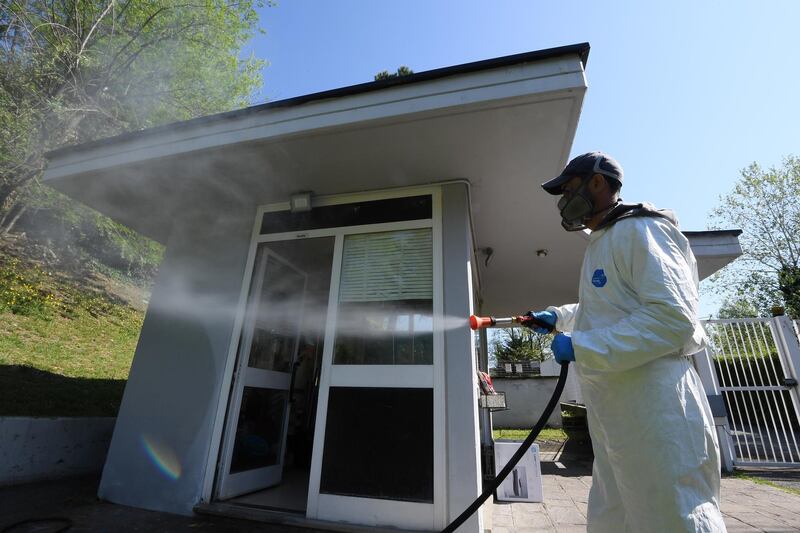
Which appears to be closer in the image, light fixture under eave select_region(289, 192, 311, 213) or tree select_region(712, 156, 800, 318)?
light fixture under eave select_region(289, 192, 311, 213)

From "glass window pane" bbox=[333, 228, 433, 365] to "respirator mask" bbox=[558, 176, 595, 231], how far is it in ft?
4.47

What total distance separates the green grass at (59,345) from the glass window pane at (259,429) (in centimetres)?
221

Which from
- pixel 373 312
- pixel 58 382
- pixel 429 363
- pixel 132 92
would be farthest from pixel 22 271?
pixel 429 363

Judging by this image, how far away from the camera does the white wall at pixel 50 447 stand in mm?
3135

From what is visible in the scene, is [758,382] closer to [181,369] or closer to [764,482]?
[764,482]

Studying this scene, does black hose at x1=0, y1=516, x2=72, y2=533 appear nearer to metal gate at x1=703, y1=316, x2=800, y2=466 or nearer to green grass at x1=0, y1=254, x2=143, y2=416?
green grass at x1=0, y1=254, x2=143, y2=416

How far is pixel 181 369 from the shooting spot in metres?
3.19

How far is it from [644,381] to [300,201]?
3032 mm

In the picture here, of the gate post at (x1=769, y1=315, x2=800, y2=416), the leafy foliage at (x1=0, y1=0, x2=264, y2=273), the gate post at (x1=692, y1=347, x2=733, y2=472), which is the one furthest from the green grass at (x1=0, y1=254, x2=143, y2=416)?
the gate post at (x1=769, y1=315, x2=800, y2=416)

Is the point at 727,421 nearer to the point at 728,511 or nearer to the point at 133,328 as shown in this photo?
the point at 728,511

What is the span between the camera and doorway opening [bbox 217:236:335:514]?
314cm

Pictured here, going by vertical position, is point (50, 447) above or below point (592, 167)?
below

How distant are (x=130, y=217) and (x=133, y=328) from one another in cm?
744

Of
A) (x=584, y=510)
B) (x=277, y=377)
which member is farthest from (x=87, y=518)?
(x=584, y=510)
